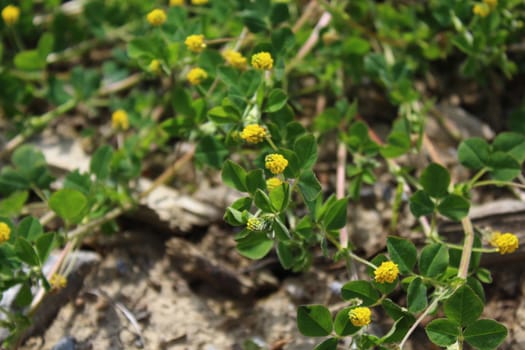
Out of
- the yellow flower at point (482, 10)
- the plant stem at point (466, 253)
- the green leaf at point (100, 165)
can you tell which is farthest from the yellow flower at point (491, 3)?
the green leaf at point (100, 165)

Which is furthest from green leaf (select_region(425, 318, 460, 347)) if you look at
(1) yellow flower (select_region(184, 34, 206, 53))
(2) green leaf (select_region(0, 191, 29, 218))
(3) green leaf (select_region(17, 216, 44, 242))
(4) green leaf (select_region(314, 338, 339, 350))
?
(2) green leaf (select_region(0, 191, 29, 218))

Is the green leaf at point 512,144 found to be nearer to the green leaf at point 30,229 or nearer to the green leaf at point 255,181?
the green leaf at point 255,181

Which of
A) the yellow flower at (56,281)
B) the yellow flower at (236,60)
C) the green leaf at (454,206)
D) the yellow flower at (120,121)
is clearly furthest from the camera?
the yellow flower at (120,121)

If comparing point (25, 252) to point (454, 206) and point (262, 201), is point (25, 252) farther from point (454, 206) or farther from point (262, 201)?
point (454, 206)

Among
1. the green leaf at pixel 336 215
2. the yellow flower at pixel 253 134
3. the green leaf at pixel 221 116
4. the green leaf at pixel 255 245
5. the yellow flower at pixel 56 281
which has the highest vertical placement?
the yellow flower at pixel 253 134

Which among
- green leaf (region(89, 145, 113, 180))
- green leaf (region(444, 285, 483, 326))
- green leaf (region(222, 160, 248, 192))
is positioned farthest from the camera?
green leaf (region(89, 145, 113, 180))

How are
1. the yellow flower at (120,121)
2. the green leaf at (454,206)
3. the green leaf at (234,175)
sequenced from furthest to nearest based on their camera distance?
the yellow flower at (120,121)
the green leaf at (454,206)
the green leaf at (234,175)

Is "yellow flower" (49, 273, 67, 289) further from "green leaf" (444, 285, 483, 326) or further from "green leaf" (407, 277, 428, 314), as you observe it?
"green leaf" (444, 285, 483, 326)
